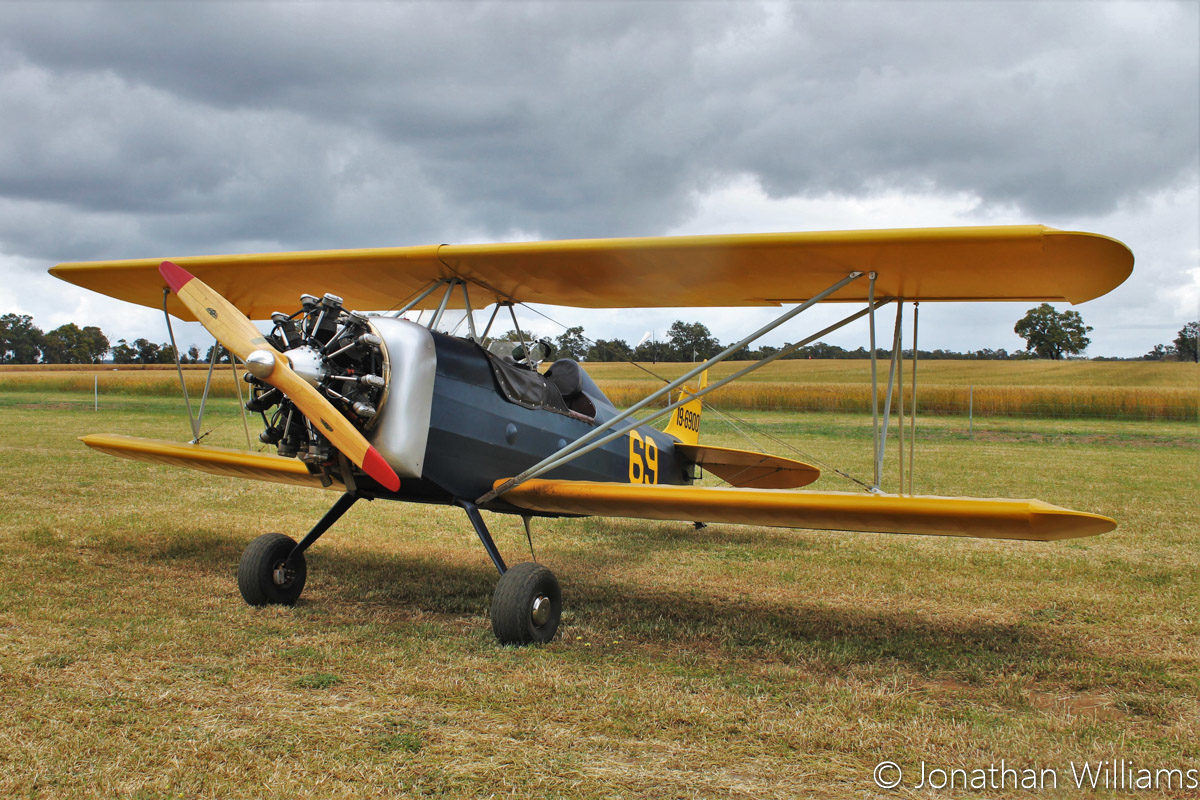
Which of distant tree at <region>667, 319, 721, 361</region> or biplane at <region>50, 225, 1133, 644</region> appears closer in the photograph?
biplane at <region>50, 225, 1133, 644</region>

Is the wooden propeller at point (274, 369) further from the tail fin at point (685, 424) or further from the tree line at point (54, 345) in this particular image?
the tree line at point (54, 345)

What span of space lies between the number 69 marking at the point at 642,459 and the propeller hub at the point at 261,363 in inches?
146

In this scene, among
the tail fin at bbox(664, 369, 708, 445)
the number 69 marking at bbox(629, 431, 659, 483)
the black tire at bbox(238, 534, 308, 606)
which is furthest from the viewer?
the tail fin at bbox(664, 369, 708, 445)

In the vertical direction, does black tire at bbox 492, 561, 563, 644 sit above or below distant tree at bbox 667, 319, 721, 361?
below

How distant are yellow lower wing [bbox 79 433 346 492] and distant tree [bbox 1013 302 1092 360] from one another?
73000 millimetres

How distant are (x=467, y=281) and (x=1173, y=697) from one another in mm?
5005

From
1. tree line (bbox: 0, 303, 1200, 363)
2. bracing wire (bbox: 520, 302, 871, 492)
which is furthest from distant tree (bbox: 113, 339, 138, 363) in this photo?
bracing wire (bbox: 520, 302, 871, 492)

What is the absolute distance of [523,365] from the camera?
19.6 ft

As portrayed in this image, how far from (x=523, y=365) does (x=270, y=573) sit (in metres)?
2.26

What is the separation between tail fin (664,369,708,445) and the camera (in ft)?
28.2

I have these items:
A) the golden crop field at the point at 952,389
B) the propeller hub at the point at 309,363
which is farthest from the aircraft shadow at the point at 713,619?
the golden crop field at the point at 952,389

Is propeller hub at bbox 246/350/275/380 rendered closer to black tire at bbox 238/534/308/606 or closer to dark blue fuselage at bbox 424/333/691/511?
dark blue fuselage at bbox 424/333/691/511

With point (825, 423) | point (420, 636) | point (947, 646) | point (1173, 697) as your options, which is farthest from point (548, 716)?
point (825, 423)

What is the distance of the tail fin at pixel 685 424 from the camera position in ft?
28.2
